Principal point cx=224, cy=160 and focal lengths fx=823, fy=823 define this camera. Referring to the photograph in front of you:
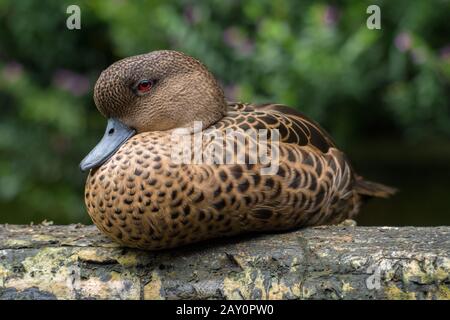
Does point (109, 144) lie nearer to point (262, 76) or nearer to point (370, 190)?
point (370, 190)

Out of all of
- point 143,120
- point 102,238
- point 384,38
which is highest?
point 384,38

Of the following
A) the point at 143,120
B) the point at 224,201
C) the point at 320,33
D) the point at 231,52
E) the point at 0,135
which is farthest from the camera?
the point at 0,135

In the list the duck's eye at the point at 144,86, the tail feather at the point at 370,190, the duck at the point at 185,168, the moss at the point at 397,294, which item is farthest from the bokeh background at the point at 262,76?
the moss at the point at 397,294

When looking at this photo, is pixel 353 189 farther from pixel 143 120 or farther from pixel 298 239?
pixel 143 120

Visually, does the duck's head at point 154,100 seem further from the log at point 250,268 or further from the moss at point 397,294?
the moss at point 397,294

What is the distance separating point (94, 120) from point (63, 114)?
443mm

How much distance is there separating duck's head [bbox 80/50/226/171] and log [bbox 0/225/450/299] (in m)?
0.27

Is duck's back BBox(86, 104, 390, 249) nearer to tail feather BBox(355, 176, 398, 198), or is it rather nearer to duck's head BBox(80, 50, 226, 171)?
duck's head BBox(80, 50, 226, 171)

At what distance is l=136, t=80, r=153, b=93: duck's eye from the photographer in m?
2.05

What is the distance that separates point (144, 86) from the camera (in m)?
2.06

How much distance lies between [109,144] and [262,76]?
55.5 inches

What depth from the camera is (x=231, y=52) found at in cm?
346

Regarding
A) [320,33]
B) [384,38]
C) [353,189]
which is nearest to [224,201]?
[353,189]

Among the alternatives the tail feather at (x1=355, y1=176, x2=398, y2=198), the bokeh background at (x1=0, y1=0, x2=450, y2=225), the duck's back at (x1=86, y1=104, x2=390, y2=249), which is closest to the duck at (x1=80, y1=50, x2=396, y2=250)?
the duck's back at (x1=86, y1=104, x2=390, y2=249)
